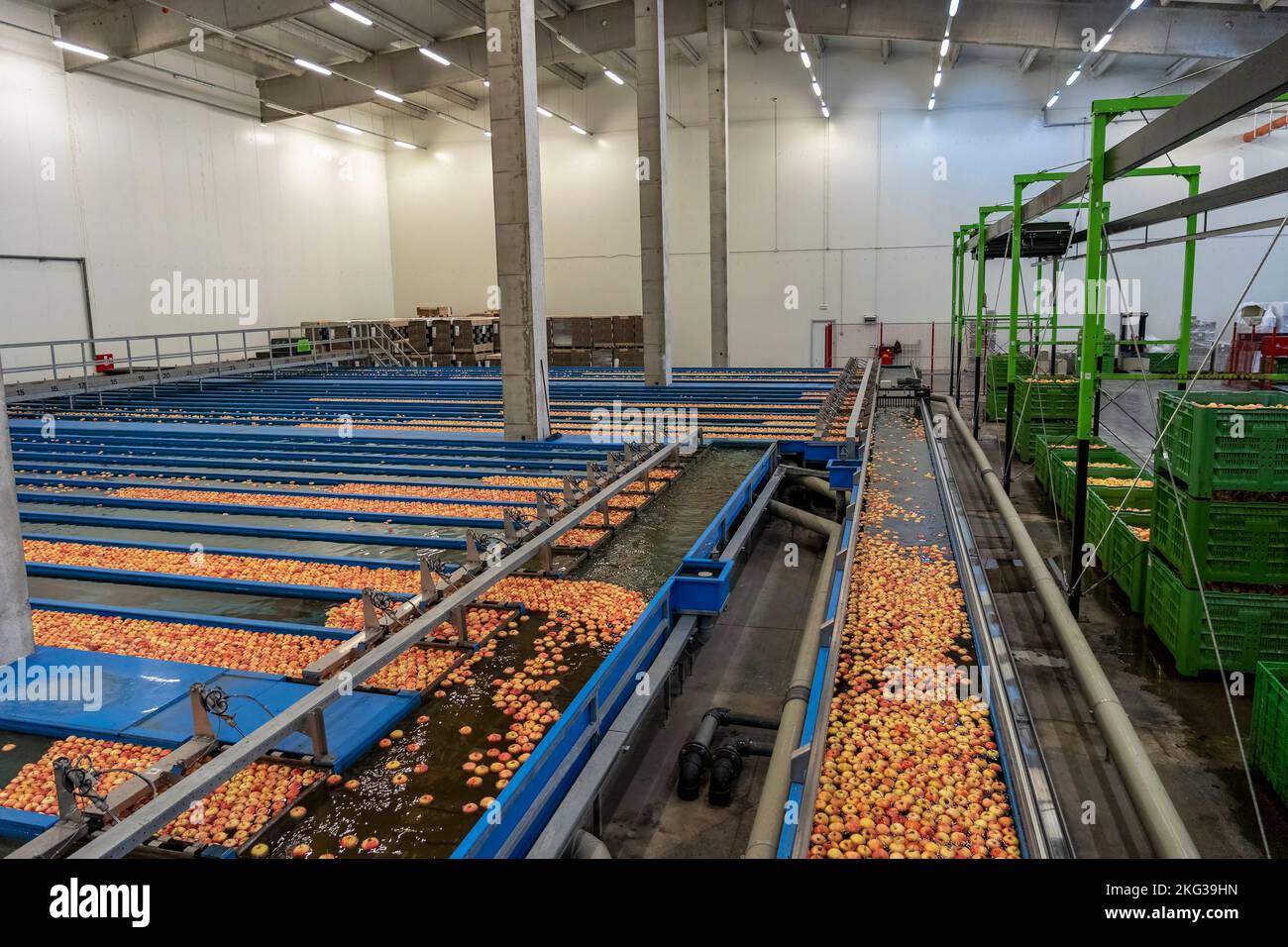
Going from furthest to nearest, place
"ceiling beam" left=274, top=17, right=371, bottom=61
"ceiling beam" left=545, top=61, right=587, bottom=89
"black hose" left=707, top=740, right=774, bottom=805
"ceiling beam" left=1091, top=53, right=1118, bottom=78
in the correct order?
1. "ceiling beam" left=545, top=61, right=587, bottom=89
2. "ceiling beam" left=1091, top=53, right=1118, bottom=78
3. "ceiling beam" left=274, top=17, right=371, bottom=61
4. "black hose" left=707, top=740, right=774, bottom=805

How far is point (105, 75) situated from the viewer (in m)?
17.3

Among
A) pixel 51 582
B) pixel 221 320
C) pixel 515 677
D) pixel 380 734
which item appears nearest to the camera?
pixel 380 734

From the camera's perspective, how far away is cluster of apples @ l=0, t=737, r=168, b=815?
3510 millimetres

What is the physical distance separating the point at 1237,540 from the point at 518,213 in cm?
814

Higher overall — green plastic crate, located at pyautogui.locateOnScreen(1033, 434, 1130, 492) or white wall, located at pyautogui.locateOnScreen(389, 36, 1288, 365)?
white wall, located at pyautogui.locateOnScreen(389, 36, 1288, 365)

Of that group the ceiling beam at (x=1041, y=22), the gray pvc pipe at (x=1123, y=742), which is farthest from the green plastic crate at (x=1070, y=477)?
the ceiling beam at (x=1041, y=22)

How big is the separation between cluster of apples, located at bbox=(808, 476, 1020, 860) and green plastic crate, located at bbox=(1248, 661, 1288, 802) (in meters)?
1.26

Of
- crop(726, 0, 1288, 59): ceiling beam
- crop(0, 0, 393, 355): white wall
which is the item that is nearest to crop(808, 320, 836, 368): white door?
→ crop(726, 0, 1288, 59): ceiling beam

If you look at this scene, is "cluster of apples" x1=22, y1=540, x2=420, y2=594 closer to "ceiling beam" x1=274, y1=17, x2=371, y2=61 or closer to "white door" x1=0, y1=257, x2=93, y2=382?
"white door" x1=0, y1=257, x2=93, y2=382

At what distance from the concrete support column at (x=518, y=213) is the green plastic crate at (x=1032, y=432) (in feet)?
20.7

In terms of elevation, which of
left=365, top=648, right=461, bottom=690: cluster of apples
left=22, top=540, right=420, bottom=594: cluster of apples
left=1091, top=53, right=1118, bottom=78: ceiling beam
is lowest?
left=365, top=648, right=461, bottom=690: cluster of apples
